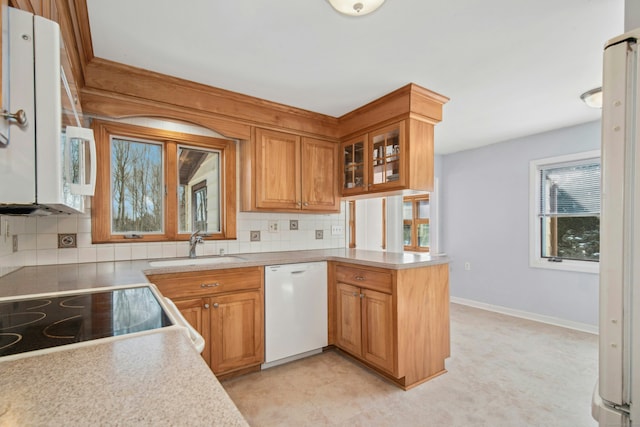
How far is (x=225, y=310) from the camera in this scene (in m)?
2.21

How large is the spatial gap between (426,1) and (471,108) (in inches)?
66.4

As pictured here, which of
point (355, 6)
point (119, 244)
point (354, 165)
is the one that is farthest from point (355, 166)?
point (119, 244)

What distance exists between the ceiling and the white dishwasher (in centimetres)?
153

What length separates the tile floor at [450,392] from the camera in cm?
183

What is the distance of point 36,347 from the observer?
0.68m

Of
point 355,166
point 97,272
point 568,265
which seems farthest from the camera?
point 568,265

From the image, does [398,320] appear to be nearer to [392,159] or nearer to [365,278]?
[365,278]

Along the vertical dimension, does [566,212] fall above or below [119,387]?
above

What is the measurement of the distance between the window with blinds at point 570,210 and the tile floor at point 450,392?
41.9 inches

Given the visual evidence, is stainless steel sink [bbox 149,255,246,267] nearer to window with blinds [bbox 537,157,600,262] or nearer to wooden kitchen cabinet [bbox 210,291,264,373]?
wooden kitchen cabinet [bbox 210,291,264,373]

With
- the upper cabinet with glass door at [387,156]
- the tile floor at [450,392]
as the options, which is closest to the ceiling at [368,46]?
the upper cabinet with glass door at [387,156]

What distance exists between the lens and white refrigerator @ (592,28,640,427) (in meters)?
0.90

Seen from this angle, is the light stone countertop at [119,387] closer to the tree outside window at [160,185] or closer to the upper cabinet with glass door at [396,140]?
the tree outside window at [160,185]

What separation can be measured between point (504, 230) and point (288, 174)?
3049 mm
